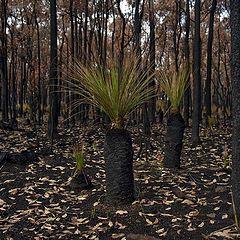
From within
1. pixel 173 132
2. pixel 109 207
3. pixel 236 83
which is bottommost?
pixel 109 207

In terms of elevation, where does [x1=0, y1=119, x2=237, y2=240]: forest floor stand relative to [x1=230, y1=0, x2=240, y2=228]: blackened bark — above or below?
below

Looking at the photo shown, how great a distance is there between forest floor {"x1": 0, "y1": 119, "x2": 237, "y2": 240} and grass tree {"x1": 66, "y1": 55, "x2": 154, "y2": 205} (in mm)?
287

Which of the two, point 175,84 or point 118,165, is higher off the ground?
point 175,84

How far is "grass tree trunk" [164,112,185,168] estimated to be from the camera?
21.6 feet

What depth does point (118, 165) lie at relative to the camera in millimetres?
4602

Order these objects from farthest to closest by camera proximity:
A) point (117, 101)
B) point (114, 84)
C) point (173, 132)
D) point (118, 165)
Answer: point (173, 132) → point (118, 165) → point (117, 101) → point (114, 84)

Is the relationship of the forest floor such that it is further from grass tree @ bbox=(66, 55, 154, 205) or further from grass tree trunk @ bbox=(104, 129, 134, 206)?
grass tree @ bbox=(66, 55, 154, 205)

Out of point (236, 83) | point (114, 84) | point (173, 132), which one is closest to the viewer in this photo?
point (236, 83)

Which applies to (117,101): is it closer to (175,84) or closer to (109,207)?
(109,207)

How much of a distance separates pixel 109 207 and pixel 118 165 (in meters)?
0.51

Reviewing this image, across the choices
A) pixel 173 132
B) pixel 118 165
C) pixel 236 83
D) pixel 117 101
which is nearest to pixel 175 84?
pixel 173 132

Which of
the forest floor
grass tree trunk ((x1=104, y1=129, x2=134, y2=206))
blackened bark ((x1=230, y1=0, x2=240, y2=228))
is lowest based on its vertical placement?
the forest floor

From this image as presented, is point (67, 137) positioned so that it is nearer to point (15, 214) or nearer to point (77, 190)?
point (77, 190)

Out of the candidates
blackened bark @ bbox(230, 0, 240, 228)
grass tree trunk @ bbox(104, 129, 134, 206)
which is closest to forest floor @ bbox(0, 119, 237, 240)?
grass tree trunk @ bbox(104, 129, 134, 206)
